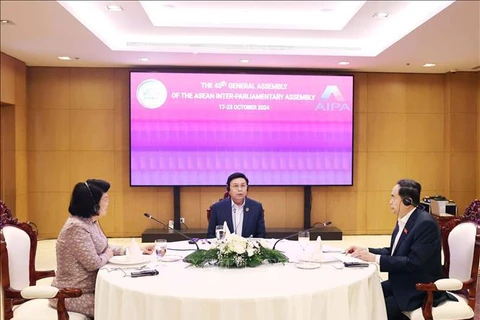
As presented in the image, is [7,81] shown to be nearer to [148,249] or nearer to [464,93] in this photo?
[148,249]

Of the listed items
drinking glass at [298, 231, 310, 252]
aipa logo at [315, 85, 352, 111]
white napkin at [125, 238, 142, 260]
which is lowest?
white napkin at [125, 238, 142, 260]

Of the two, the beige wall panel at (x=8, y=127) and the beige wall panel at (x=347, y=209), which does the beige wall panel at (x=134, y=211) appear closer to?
the beige wall panel at (x=8, y=127)

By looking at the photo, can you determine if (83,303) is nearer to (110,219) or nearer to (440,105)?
(110,219)

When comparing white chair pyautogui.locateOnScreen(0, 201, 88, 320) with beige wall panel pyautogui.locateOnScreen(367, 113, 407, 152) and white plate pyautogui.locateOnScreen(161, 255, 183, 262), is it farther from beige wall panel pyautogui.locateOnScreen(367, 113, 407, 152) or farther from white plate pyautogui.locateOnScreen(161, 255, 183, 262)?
beige wall panel pyautogui.locateOnScreen(367, 113, 407, 152)

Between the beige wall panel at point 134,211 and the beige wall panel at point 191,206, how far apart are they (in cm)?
32

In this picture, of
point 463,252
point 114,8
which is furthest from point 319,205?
point 114,8

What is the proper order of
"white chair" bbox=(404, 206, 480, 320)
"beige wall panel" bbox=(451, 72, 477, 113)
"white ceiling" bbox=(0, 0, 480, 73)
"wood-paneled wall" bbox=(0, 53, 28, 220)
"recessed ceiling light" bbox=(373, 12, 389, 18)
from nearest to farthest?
"white chair" bbox=(404, 206, 480, 320) → "white ceiling" bbox=(0, 0, 480, 73) → "recessed ceiling light" bbox=(373, 12, 389, 18) → "wood-paneled wall" bbox=(0, 53, 28, 220) → "beige wall panel" bbox=(451, 72, 477, 113)

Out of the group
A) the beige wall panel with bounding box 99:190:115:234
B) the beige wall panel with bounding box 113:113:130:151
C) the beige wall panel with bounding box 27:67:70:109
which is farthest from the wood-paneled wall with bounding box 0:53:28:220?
the beige wall panel with bounding box 113:113:130:151

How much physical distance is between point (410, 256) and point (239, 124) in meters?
4.30

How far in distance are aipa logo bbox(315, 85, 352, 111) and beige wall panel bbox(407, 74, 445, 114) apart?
1161mm

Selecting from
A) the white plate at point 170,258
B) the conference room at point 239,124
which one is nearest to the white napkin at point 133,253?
the white plate at point 170,258

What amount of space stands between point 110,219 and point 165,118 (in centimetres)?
176

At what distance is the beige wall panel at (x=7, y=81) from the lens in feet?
18.1

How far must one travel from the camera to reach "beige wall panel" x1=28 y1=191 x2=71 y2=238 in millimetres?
6703
